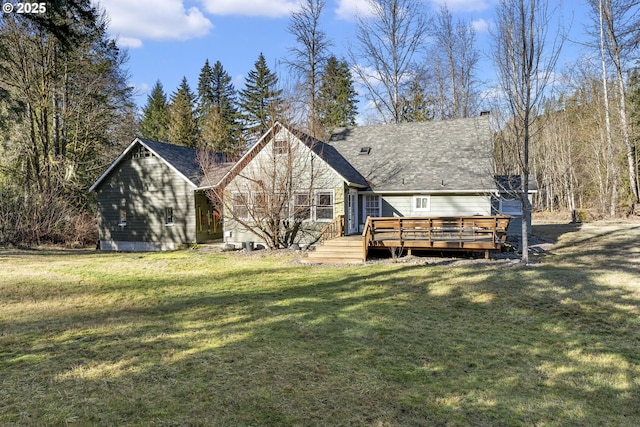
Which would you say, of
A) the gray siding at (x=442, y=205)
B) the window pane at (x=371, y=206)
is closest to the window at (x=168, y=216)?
the window pane at (x=371, y=206)

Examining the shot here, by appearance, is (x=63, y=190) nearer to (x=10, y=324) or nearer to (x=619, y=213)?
(x=10, y=324)

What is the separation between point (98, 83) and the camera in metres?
23.7

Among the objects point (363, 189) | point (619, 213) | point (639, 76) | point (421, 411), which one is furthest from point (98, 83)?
point (639, 76)

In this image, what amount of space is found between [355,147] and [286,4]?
1323cm

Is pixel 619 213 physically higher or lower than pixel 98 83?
lower

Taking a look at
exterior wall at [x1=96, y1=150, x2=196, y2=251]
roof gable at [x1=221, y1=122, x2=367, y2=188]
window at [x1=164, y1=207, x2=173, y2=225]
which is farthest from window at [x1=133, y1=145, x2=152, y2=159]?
roof gable at [x1=221, y1=122, x2=367, y2=188]

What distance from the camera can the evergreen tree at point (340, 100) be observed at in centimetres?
3924

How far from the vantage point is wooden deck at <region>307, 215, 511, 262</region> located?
12758 mm

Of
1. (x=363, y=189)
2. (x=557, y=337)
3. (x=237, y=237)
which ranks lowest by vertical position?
(x=557, y=337)

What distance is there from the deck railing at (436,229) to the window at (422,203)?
11.8ft

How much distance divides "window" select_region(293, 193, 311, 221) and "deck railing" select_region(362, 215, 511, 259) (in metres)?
4.05

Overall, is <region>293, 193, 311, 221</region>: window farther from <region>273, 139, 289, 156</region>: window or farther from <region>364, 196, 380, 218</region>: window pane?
<region>364, 196, 380, 218</region>: window pane

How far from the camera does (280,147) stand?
672 inches

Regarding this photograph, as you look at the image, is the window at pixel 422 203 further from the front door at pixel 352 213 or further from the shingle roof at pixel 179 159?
the shingle roof at pixel 179 159
